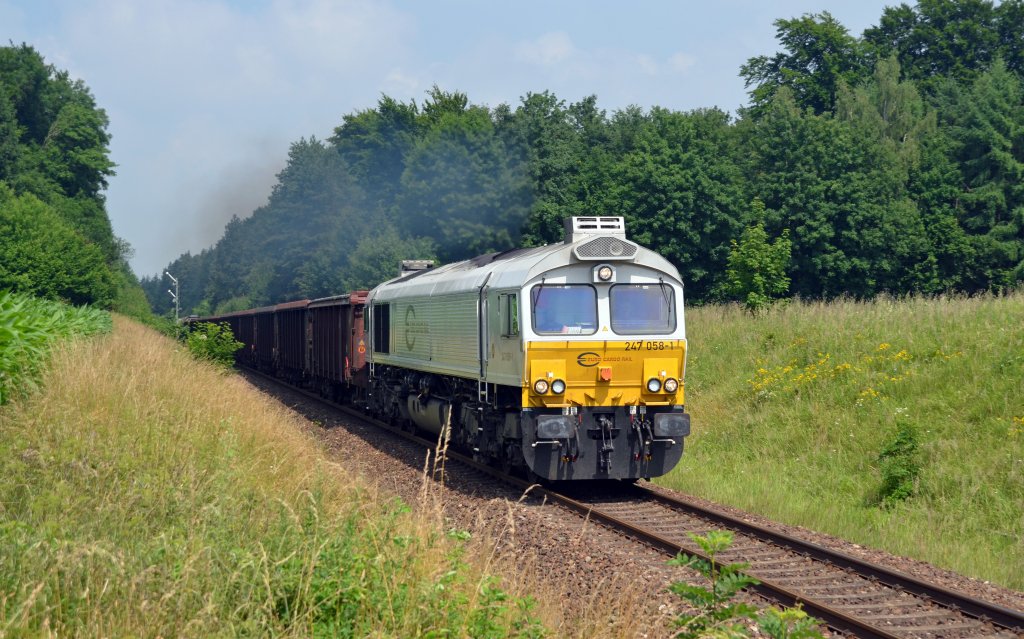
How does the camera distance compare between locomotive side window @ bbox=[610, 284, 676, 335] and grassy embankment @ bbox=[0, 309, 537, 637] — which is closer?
grassy embankment @ bbox=[0, 309, 537, 637]

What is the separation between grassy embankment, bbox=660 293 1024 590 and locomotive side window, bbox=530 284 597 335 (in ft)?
10.0

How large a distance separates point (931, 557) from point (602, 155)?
48267 mm

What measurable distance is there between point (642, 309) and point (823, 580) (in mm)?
5139

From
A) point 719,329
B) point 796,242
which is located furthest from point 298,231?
point 719,329

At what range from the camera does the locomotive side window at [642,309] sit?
43.7ft

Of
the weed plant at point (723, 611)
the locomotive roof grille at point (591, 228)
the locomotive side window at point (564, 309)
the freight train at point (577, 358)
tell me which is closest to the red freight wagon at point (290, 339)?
the freight train at point (577, 358)

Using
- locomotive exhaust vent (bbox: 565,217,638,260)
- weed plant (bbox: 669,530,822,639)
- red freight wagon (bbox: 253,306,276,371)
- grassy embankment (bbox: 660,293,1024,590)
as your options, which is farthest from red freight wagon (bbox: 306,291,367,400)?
weed plant (bbox: 669,530,822,639)

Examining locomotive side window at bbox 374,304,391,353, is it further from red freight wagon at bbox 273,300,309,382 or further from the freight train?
red freight wagon at bbox 273,300,309,382

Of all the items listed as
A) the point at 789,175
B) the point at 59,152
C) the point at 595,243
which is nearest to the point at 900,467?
the point at 595,243

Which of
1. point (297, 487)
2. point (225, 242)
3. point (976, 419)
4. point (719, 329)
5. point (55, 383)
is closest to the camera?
point (297, 487)

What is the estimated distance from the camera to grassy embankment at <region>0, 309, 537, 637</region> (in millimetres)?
5074

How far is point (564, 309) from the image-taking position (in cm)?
1312

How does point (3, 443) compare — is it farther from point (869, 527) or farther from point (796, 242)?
point (796, 242)

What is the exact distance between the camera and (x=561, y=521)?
38.3 feet
